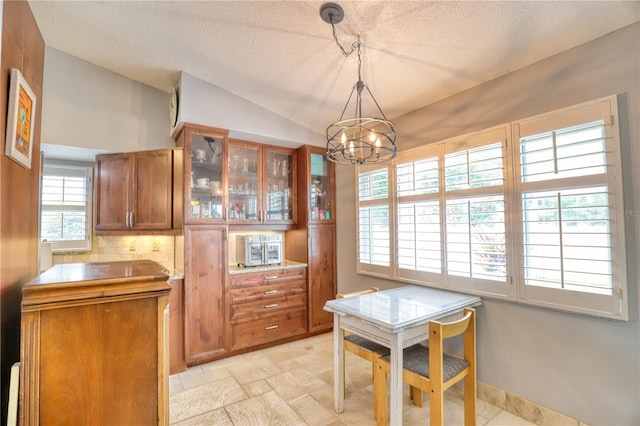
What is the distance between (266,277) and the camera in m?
3.36

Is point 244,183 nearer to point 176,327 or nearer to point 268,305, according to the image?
point 268,305

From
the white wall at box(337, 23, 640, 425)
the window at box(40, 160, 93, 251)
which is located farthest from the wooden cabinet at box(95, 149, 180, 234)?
the white wall at box(337, 23, 640, 425)

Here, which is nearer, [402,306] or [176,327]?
[402,306]

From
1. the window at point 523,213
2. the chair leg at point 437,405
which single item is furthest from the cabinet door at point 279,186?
the chair leg at point 437,405

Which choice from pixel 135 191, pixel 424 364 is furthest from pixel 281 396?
pixel 135 191

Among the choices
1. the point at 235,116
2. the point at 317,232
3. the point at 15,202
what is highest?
the point at 235,116

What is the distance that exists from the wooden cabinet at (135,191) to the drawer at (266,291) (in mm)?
1001

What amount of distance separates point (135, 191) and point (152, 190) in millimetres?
180

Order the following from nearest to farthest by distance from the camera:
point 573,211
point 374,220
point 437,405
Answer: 1. point 437,405
2. point 573,211
3. point 374,220

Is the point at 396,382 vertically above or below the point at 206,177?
below

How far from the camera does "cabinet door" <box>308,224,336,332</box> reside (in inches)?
144

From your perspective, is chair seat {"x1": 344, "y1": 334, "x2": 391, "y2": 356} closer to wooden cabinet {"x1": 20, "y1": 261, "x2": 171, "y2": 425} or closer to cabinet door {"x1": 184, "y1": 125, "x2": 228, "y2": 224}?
wooden cabinet {"x1": 20, "y1": 261, "x2": 171, "y2": 425}

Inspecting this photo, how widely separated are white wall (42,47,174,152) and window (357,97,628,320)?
2793mm

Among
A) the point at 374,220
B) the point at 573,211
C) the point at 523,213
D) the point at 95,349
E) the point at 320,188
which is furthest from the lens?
the point at 320,188
